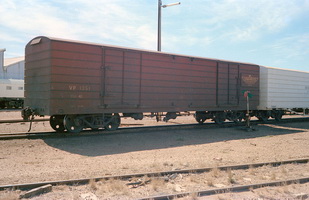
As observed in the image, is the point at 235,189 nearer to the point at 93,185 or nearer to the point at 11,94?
the point at 93,185

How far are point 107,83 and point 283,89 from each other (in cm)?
1242

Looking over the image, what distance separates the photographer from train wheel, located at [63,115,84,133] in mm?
9735

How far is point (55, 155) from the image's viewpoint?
7480 millimetres

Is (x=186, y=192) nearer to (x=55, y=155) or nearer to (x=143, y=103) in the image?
(x=55, y=155)

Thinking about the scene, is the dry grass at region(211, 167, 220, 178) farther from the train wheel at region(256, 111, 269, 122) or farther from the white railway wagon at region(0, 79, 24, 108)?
the white railway wagon at region(0, 79, 24, 108)

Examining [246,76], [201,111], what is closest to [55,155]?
[201,111]

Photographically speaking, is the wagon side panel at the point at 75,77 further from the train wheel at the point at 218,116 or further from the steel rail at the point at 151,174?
the train wheel at the point at 218,116

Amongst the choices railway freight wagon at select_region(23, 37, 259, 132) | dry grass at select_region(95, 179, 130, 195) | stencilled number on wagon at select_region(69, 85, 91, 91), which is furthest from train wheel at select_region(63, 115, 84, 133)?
dry grass at select_region(95, 179, 130, 195)

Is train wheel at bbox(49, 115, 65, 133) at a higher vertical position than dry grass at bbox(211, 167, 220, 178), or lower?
higher

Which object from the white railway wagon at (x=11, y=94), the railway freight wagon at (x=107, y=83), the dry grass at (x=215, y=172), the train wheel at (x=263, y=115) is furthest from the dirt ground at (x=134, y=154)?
the white railway wagon at (x=11, y=94)

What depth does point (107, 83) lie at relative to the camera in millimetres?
10055

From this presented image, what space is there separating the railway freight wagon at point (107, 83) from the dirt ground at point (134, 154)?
1.06m

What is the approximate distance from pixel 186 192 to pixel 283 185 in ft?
7.26

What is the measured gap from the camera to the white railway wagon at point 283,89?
15.9 meters
